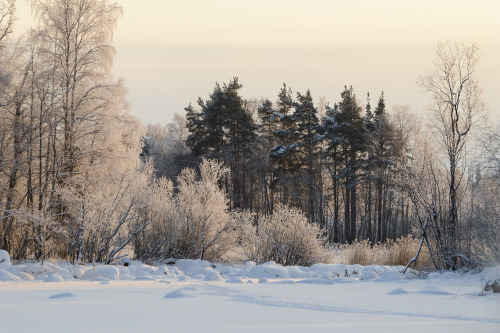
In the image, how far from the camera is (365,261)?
2050 centimetres

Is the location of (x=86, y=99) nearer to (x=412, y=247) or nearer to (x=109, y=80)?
(x=109, y=80)

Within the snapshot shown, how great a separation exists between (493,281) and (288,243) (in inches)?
380

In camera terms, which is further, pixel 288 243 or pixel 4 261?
pixel 288 243

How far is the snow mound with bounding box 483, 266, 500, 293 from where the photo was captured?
34.7 ft

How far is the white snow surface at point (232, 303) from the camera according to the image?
24.8 ft

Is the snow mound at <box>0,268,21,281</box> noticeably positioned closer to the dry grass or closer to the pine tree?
the dry grass

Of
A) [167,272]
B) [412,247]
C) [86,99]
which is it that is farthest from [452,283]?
[86,99]

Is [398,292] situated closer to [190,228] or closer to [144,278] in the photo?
[144,278]

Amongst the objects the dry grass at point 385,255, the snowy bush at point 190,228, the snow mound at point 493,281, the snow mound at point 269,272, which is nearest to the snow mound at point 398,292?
the snow mound at point 493,281

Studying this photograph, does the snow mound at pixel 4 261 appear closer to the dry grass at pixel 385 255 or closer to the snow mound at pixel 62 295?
the snow mound at pixel 62 295

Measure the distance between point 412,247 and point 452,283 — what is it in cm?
651

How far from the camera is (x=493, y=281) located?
10.7 meters

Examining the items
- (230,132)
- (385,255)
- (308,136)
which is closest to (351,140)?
(308,136)

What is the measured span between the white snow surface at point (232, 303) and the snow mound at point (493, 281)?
10 centimetres
